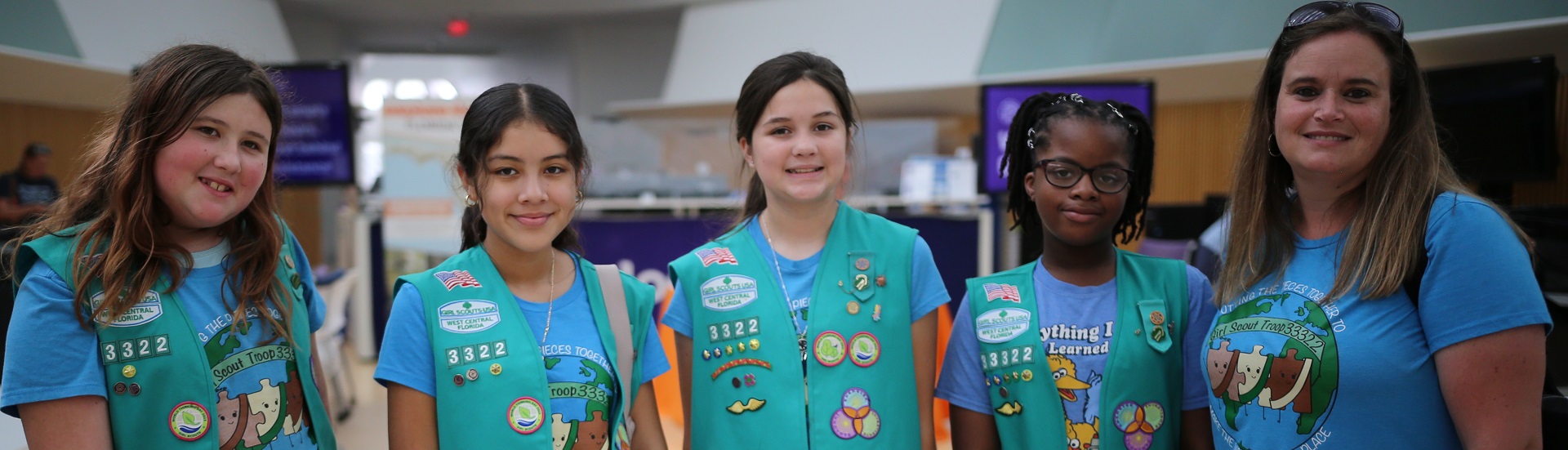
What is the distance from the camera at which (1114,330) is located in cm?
171

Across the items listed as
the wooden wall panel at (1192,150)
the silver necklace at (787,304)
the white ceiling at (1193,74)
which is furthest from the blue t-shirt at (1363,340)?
the wooden wall panel at (1192,150)

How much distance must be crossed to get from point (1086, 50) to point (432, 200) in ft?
19.2

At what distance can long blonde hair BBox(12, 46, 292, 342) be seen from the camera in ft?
4.51

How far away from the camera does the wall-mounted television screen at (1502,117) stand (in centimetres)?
372

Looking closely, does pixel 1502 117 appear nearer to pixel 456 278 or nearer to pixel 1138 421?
pixel 1138 421

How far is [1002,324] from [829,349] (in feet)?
1.15

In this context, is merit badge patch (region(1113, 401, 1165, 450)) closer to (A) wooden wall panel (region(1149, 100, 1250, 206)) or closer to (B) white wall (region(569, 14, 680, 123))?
(A) wooden wall panel (region(1149, 100, 1250, 206))

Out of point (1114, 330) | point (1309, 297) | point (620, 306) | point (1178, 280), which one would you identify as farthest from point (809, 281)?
point (1309, 297)

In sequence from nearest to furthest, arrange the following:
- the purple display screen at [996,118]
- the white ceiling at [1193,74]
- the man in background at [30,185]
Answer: the purple display screen at [996,118] → the white ceiling at [1193,74] → the man in background at [30,185]

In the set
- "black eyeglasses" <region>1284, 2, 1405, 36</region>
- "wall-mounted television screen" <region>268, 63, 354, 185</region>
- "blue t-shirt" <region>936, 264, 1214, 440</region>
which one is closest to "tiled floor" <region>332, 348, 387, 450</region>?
"wall-mounted television screen" <region>268, 63, 354, 185</region>

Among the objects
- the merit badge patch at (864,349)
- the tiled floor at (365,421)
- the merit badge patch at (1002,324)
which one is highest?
the merit badge patch at (1002,324)

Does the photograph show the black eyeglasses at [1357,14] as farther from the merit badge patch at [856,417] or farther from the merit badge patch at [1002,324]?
the merit badge patch at [856,417]

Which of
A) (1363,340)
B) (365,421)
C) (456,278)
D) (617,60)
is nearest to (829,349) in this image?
(456,278)

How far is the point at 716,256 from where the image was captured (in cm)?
190
